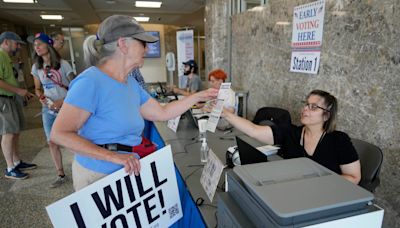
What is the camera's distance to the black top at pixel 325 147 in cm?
130

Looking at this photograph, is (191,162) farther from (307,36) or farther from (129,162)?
(307,36)

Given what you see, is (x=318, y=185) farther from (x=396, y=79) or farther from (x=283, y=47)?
(x=283, y=47)

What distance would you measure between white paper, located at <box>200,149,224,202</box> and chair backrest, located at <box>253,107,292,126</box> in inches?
43.2

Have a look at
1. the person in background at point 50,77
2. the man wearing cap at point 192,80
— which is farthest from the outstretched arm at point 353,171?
the man wearing cap at point 192,80

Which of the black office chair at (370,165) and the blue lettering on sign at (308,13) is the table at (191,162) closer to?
the black office chair at (370,165)

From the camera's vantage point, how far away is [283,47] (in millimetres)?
2561

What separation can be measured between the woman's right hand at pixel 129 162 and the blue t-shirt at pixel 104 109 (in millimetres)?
100

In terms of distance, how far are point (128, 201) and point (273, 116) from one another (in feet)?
5.69

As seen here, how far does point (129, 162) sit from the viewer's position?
3.45ft

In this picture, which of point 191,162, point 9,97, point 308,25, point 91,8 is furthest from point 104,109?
point 91,8

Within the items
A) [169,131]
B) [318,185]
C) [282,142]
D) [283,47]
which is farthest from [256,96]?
[318,185]

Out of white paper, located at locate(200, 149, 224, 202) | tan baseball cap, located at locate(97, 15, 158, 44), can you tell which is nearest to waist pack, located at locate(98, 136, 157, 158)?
white paper, located at locate(200, 149, 224, 202)

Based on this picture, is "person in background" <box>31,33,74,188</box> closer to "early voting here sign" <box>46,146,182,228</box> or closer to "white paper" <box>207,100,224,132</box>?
"early voting here sign" <box>46,146,182,228</box>

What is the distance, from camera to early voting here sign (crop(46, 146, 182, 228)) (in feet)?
3.18
